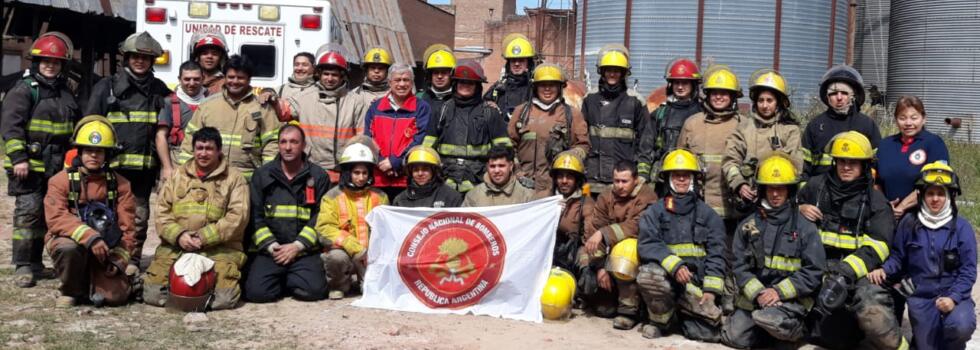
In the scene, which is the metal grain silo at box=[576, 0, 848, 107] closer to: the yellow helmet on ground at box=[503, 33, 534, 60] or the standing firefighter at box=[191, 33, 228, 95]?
the yellow helmet on ground at box=[503, 33, 534, 60]

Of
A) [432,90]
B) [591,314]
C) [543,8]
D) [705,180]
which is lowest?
[591,314]

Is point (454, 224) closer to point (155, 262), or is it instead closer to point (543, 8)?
point (155, 262)

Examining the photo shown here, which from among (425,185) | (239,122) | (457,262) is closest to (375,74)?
(239,122)

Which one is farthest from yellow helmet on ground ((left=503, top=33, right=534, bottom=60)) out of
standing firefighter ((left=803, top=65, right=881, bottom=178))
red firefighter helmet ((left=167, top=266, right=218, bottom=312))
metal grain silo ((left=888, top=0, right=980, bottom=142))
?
metal grain silo ((left=888, top=0, right=980, bottom=142))

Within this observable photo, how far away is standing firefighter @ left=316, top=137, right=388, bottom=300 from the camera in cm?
807

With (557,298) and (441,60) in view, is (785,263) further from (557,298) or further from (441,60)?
(441,60)

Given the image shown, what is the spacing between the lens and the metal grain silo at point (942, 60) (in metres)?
18.0

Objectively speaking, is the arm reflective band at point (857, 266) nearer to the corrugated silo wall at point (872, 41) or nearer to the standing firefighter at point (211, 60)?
the standing firefighter at point (211, 60)

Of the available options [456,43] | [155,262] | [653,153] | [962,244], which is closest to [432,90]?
[653,153]

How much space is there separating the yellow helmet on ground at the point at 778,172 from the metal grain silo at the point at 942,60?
1307 cm

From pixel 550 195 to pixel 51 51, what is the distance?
4.38 m

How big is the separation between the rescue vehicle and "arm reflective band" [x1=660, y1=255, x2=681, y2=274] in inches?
211

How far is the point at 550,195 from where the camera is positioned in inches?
331

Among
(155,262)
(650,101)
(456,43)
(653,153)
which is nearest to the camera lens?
(155,262)
